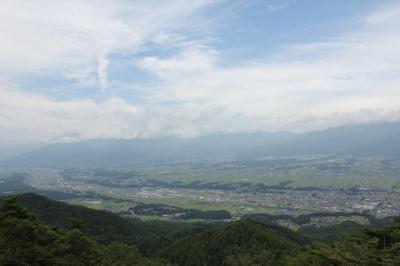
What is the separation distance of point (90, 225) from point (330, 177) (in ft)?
400

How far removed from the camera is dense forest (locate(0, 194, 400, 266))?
20109mm

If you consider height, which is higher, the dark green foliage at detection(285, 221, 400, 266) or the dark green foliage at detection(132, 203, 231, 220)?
the dark green foliage at detection(285, 221, 400, 266)

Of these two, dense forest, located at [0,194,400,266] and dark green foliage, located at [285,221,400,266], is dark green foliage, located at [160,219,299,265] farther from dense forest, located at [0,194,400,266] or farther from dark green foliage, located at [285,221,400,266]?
dark green foliage, located at [285,221,400,266]

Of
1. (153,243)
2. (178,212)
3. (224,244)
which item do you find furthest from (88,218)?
(178,212)

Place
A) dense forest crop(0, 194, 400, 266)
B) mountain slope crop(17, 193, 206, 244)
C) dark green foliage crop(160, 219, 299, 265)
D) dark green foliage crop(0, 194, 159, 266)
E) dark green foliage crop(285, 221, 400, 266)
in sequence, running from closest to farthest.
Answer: dark green foliage crop(0, 194, 159, 266) < dense forest crop(0, 194, 400, 266) < dark green foliage crop(285, 221, 400, 266) < dark green foliage crop(160, 219, 299, 265) < mountain slope crop(17, 193, 206, 244)

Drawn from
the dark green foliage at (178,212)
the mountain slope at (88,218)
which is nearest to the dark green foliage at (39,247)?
the mountain slope at (88,218)

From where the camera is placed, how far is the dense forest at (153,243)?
20.1m

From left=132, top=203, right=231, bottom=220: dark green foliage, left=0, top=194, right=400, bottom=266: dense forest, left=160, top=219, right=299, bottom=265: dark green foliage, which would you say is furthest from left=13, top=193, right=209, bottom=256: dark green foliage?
left=132, top=203, right=231, bottom=220: dark green foliage

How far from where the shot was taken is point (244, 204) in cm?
11031

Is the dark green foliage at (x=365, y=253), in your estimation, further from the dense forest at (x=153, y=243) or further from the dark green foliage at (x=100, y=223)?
the dark green foliage at (x=100, y=223)

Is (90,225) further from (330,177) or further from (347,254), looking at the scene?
(330,177)

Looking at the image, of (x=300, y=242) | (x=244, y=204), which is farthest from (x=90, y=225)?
(x=244, y=204)

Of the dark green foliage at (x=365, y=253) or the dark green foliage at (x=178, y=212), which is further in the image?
the dark green foliage at (x=178, y=212)

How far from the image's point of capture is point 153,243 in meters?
53.1
